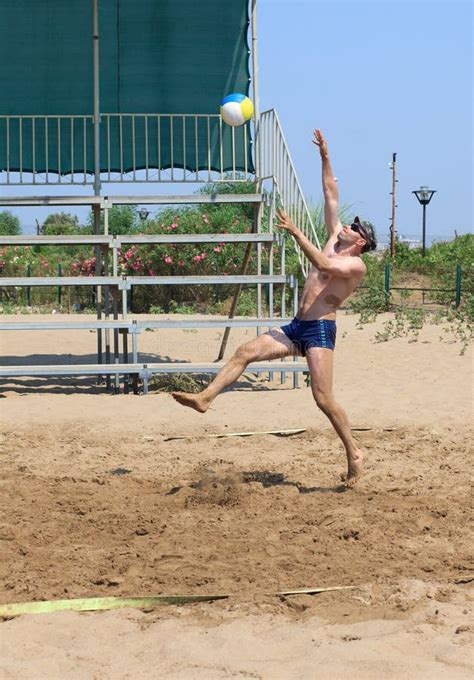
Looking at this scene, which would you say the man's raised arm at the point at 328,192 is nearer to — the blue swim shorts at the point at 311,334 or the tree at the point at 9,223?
the blue swim shorts at the point at 311,334

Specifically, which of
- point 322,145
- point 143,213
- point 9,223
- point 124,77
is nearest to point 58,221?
point 9,223

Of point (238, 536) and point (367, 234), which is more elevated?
point (367, 234)

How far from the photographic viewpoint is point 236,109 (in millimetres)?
12070

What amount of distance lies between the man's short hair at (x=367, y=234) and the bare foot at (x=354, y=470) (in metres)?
1.47

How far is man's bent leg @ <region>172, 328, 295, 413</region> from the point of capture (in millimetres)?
6693

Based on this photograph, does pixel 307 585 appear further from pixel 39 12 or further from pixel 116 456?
pixel 39 12

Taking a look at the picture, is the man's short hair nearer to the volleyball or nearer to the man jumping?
the man jumping

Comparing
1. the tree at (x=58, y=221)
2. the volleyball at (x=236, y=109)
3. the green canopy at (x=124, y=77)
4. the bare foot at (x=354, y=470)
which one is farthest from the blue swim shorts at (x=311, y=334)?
the tree at (x=58, y=221)

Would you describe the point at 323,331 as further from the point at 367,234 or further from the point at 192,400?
the point at 192,400

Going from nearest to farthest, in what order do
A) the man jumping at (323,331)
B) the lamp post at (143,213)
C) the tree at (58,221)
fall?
the man jumping at (323,331)
the lamp post at (143,213)
the tree at (58,221)

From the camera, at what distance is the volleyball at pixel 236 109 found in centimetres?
1206

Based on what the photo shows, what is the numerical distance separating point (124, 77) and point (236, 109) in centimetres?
219

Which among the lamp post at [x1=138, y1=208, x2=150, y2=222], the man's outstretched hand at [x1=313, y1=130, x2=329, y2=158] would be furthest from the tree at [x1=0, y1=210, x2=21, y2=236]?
the man's outstretched hand at [x1=313, y1=130, x2=329, y2=158]

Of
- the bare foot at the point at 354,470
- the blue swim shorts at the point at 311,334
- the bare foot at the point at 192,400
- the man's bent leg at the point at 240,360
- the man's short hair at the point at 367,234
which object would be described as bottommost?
the bare foot at the point at 354,470
